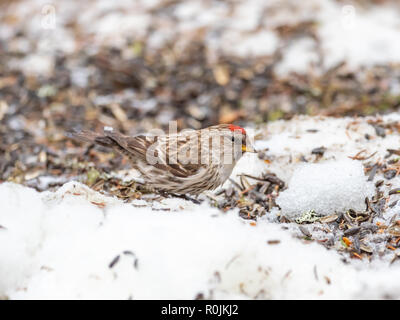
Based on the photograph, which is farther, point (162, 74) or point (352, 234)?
point (162, 74)

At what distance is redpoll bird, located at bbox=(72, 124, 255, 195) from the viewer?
452 cm

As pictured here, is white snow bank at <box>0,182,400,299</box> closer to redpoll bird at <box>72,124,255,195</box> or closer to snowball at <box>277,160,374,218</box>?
snowball at <box>277,160,374,218</box>

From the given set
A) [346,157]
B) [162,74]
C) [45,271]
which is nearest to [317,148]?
[346,157]

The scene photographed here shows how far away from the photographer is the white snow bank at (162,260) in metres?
3.05

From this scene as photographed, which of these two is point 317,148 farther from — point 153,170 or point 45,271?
point 45,271

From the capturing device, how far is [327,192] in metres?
4.27

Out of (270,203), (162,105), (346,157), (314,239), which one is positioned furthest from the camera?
(162,105)

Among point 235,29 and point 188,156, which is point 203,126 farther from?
point 188,156

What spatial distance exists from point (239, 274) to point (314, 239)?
0.91m

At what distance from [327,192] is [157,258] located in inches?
66.1

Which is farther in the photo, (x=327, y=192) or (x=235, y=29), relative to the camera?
(x=235, y=29)

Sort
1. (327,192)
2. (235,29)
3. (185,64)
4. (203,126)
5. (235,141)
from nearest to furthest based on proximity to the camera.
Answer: (327,192) → (235,141) → (203,126) → (185,64) → (235,29)

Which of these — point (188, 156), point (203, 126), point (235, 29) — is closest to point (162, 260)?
→ point (188, 156)
